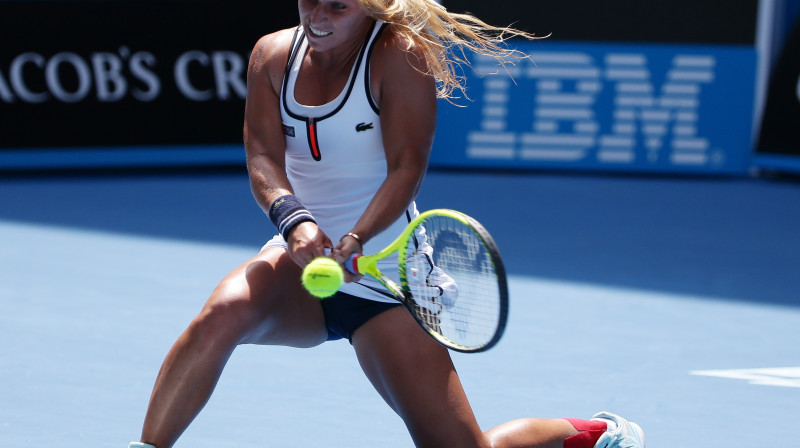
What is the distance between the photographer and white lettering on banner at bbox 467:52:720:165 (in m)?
8.19

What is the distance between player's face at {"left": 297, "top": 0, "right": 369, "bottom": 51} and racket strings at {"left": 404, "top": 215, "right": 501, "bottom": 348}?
19.0 inches

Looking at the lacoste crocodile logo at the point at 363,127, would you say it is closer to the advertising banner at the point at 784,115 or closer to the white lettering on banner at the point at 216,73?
the white lettering on banner at the point at 216,73

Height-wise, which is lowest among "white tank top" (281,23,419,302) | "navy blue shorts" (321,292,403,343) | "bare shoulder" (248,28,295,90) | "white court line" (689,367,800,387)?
"white court line" (689,367,800,387)

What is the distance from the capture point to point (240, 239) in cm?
603

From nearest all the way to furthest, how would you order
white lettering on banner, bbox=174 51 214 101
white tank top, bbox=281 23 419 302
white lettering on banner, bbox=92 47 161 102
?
1. white tank top, bbox=281 23 419 302
2. white lettering on banner, bbox=92 47 161 102
3. white lettering on banner, bbox=174 51 214 101

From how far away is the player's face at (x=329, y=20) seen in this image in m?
2.59

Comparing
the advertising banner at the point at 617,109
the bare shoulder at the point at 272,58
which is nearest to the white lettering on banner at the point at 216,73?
the advertising banner at the point at 617,109

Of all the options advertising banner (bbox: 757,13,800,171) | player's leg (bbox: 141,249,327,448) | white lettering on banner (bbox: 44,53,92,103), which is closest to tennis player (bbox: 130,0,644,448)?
player's leg (bbox: 141,249,327,448)

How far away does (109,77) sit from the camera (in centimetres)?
780

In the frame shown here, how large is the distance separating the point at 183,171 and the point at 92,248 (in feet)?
8.73

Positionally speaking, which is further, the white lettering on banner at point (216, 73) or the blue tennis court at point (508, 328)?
the white lettering on banner at point (216, 73)

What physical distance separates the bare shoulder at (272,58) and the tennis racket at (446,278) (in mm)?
512

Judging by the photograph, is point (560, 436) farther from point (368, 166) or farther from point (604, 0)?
point (604, 0)

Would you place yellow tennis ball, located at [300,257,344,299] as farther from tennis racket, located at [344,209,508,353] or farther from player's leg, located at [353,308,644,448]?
player's leg, located at [353,308,644,448]
